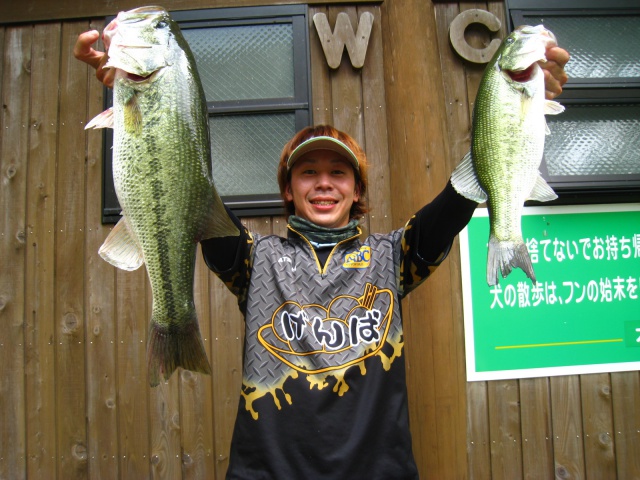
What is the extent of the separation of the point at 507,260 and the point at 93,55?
169 cm

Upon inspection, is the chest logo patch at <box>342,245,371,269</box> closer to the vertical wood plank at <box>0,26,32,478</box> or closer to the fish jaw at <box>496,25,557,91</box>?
the fish jaw at <box>496,25,557,91</box>

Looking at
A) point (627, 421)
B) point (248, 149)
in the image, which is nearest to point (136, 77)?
point (248, 149)

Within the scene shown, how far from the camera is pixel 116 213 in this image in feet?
10.9

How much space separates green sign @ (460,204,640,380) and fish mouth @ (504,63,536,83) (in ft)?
5.06

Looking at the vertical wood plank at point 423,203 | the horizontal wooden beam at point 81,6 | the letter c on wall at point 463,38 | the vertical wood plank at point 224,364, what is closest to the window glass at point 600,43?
the letter c on wall at point 463,38

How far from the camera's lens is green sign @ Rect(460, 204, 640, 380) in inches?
130

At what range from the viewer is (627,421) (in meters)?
3.37

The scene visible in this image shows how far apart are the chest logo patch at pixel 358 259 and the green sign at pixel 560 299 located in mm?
1353

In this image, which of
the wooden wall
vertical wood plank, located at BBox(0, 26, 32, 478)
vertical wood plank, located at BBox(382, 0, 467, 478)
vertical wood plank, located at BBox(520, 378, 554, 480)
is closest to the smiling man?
vertical wood plank, located at BBox(382, 0, 467, 478)

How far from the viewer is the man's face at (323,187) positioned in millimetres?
2180

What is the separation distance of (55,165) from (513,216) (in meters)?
3.01

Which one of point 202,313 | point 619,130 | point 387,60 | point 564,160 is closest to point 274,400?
point 202,313

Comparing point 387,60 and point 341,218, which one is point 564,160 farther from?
point 341,218

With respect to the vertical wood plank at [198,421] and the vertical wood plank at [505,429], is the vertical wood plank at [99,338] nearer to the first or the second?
the vertical wood plank at [198,421]
